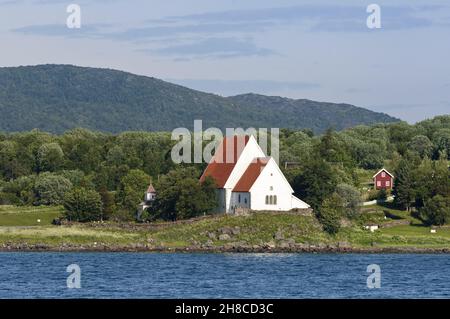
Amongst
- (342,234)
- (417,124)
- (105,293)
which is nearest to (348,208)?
(342,234)

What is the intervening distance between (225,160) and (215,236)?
9.61 metres

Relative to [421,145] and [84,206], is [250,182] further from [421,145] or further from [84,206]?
[421,145]

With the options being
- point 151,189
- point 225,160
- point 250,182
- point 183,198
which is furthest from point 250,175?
point 151,189

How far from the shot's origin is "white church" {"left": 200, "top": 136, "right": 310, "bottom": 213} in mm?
67125

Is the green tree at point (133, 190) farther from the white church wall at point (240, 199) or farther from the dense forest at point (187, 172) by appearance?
the white church wall at point (240, 199)

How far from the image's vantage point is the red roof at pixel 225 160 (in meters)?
69.6

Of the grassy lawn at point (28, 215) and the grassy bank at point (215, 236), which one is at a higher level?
the grassy lawn at point (28, 215)

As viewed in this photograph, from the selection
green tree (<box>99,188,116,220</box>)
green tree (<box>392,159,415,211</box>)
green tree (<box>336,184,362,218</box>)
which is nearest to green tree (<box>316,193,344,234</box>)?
green tree (<box>336,184,362,218</box>)

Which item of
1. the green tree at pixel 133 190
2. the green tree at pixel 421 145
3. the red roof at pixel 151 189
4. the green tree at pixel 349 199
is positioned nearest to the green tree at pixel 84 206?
the green tree at pixel 133 190

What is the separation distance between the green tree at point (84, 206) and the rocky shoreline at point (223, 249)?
7.46 m

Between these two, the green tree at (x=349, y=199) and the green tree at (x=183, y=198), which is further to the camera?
the green tree at (x=349, y=199)

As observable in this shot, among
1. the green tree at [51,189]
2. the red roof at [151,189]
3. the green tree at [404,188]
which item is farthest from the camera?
the green tree at [51,189]

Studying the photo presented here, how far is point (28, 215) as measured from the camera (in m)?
78.8

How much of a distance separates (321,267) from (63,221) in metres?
26.5
